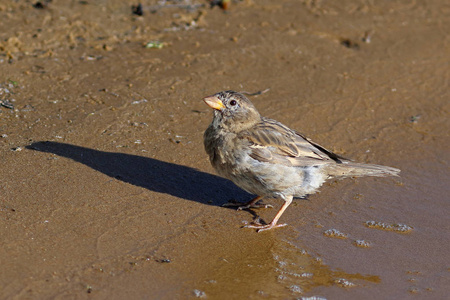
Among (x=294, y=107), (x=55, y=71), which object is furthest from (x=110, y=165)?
Answer: (x=294, y=107)

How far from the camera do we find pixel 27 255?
4566mm

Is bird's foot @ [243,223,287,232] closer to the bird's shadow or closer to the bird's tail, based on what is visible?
the bird's shadow

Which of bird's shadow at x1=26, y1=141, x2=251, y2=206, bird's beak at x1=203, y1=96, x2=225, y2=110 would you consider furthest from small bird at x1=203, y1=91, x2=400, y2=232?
bird's shadow at x1=26, y1=141, x2=251, y2=206

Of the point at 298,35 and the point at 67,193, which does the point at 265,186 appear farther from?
the point at 298,35

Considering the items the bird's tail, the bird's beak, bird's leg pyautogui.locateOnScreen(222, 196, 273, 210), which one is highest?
the bird's beak

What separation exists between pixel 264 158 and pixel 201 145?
1333 mm

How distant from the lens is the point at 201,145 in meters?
6.72

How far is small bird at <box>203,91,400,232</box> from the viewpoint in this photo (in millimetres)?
5559

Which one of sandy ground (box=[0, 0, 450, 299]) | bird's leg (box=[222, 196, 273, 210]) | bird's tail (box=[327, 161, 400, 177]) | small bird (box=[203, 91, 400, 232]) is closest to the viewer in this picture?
sandy ground (box=[0, 0, 450, 299])

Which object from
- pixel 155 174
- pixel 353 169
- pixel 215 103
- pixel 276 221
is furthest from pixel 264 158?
pixel 155 174

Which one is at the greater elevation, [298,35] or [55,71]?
[298,35]

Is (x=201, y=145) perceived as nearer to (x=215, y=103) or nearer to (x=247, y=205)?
(x=215, y=103)

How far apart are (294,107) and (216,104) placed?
7.01 feet

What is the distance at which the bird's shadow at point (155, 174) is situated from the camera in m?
5.99
